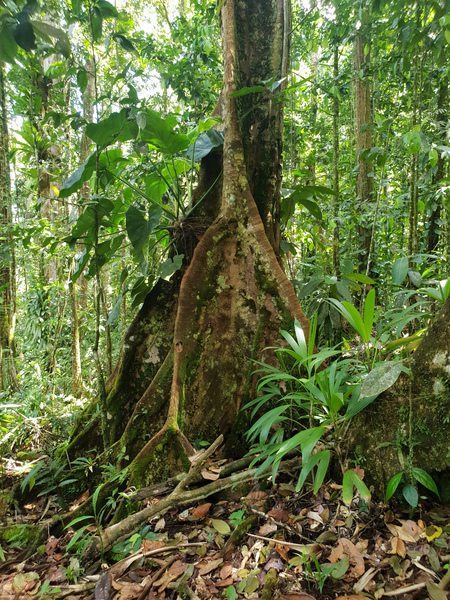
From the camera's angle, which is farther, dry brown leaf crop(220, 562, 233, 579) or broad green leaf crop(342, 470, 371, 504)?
dry brown leaf crop(220, 562, 233, 579)

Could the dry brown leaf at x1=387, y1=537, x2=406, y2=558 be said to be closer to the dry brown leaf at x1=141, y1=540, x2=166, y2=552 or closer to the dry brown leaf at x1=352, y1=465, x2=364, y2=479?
the dry brown leaf at x1=352, y1=465, x2=364, y2=479

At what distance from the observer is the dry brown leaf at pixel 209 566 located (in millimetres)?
Answer: 1645

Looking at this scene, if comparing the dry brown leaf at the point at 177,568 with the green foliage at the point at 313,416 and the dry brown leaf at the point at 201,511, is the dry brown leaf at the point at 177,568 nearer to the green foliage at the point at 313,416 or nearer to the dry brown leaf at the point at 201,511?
the dry brown leaf at the point at 201,511

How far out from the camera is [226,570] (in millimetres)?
1629

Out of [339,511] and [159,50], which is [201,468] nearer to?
[339,511]

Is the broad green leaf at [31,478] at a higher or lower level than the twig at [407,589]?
higher

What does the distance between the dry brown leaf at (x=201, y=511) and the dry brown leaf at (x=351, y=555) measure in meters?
0.78

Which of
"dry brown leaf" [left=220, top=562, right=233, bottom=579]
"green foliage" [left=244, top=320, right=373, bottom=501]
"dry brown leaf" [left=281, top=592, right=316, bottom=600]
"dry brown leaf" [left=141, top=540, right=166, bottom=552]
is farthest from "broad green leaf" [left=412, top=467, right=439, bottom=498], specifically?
"dry brown leaf" [left=141, top=540, right=166, bottom=552]

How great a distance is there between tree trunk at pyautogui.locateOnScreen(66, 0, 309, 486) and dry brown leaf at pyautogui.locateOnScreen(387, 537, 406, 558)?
1132 millimetres

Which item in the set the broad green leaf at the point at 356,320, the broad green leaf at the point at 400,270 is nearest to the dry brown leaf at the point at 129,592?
the broad green leaf at the point at 356,320

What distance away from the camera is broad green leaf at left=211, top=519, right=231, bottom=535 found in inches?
73.7

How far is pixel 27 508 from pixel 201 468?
167cm

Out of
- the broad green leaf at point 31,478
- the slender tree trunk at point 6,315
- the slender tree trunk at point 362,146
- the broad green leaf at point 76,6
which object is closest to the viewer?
the broad green leaf at point 76,6

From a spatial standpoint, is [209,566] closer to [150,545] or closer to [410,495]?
[150,545]
